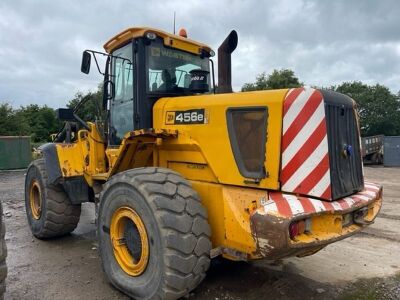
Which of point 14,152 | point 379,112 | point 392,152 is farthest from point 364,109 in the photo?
point 14,152

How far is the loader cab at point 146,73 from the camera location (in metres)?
4.83

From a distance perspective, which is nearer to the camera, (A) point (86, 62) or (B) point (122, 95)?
(A) point (86, 62)

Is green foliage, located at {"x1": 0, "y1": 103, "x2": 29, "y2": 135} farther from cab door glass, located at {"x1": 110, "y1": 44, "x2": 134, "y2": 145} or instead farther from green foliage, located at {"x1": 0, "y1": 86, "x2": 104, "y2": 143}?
cab door glass, located at {"x1": 110, "y1": 44, "x2": 134, "y2": 145}

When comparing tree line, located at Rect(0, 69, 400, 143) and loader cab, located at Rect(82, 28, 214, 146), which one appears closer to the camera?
loader cab, located at Rect(82, 28, 214, 146)

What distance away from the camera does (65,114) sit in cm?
612

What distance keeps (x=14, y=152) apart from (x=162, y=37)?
16372 mm

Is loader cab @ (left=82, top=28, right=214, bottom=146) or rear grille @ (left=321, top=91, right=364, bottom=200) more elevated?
loader cab @ (left=82, top=28, right=214, bottom=146)

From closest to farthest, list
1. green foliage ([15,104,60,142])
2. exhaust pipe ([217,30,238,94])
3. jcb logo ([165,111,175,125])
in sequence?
1. jcb logo ([165,111,175,125])
2. exhaust pipe ([217,30,238,94])
3. green foliage ([15,104,60,142])

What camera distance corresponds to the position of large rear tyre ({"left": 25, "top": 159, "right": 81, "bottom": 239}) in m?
6.14

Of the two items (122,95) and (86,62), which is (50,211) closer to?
(122,95)

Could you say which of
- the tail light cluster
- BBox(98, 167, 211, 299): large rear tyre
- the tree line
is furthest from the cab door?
the tree line

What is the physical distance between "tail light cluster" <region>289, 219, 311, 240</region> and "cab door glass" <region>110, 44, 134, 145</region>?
2.43m

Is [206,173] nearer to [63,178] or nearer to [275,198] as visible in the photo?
[275,198]

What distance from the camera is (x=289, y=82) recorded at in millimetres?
33312
